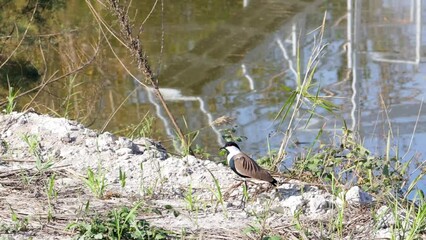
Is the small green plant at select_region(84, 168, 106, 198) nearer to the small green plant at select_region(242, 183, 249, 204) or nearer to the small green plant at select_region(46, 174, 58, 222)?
the small green plant at select_region(46, 174, 58, 222)

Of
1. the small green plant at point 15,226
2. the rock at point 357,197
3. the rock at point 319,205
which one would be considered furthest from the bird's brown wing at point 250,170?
the small green plant at point 15,226

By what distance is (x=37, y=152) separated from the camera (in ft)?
17.5

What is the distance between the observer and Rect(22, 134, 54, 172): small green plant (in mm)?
4868

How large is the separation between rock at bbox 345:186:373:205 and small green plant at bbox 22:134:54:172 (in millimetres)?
1400

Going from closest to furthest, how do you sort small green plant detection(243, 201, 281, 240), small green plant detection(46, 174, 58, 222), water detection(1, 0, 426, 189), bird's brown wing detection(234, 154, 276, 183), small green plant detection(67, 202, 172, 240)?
small green plant detection(67, 202, 172, 240) → small green plant detection(243, 201, 281, 240) → small green plant detection(46, 174, 58, 222) → bird's brown wing detection(234, 154, 276, 183) → water detection(1, 0, 426, 189)

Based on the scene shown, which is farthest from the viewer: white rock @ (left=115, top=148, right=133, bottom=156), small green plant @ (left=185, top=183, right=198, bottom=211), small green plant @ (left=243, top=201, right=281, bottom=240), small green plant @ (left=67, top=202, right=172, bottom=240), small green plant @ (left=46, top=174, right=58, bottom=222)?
white rock @ (left=115, top=148, right=133, bottom=156)

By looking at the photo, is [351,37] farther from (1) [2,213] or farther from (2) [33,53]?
(1) [2,213]

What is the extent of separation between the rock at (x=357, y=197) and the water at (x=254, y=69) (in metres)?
2.75

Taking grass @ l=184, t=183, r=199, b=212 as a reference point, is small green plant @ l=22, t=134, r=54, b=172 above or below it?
above

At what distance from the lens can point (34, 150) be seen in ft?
17.2

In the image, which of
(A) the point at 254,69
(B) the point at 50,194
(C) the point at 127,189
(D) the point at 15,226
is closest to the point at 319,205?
(C) the point at 127,189

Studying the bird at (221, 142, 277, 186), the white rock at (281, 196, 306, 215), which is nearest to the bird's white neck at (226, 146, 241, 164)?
the bird at (221, 142, 277, 186)

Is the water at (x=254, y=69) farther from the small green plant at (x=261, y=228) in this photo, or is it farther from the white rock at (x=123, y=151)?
the small green plant at (x=261, y=228)

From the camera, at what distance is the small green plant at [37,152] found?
192 inches
